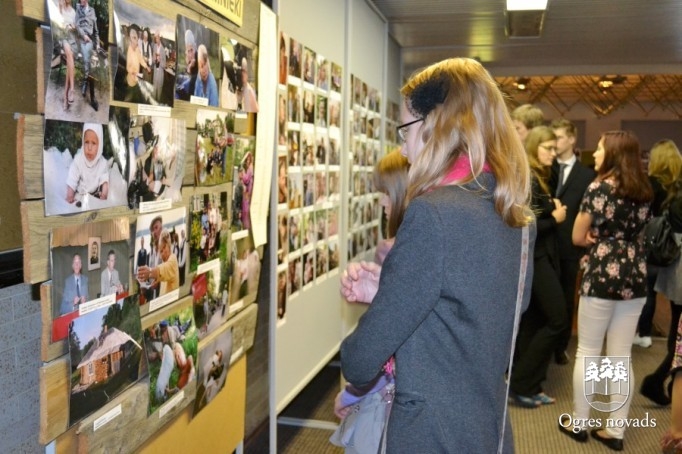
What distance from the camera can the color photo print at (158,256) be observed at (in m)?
1.76

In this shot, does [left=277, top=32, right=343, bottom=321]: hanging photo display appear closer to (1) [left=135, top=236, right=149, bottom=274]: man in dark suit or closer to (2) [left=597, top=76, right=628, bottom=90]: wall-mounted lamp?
(1) [left=135, top=236, right=149, bottom=274]: man in dark suit

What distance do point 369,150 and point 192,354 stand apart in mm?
3052

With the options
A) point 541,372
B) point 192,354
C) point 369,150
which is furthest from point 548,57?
point 192,354

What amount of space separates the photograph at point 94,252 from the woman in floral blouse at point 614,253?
103 inches

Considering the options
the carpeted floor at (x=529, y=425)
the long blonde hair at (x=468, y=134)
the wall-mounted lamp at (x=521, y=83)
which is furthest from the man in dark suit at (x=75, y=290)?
the wall-mounted lamp at (x=521, y=83)

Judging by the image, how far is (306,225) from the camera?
3.43 metres

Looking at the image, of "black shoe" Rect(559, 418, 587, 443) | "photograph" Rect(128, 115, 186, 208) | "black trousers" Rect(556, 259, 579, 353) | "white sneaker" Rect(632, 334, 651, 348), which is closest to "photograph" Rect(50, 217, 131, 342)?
"photograph" Rect(128, 115, 186, 208)

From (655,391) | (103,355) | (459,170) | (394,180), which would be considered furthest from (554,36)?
(103,355)

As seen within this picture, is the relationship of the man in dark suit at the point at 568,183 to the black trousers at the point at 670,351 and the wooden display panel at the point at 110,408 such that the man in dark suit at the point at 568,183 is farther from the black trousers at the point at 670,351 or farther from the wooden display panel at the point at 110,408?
the wooden display panel at the point at 110,408

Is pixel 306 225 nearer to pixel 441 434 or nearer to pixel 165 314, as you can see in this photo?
pixel 165 314

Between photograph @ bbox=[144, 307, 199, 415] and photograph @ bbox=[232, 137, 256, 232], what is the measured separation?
515 mm

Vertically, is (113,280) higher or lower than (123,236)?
lower

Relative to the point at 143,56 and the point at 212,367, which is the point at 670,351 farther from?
the point at 143,56

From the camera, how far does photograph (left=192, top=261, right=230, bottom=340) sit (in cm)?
217
